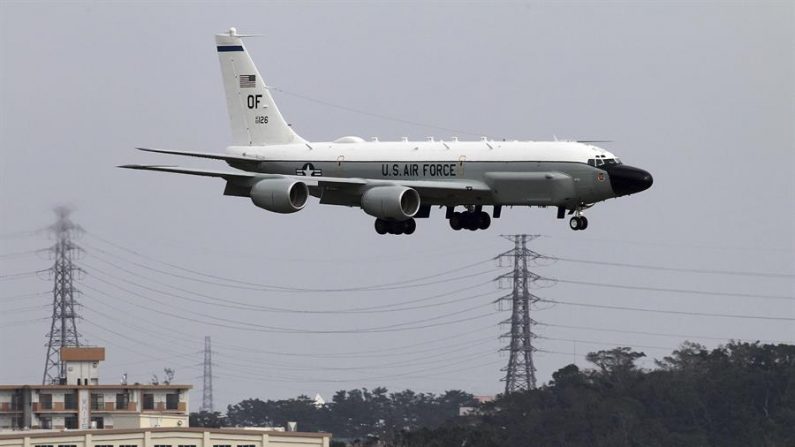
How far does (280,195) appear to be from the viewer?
91000 millimetres

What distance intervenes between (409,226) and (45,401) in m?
67.9

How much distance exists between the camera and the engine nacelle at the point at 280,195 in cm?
9100

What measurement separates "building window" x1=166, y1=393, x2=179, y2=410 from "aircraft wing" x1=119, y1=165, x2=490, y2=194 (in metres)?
62.6

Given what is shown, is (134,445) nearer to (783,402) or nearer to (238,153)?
(238,153)

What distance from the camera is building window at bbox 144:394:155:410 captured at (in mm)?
155625

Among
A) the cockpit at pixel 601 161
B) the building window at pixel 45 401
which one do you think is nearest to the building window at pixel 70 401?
the building window at pixel 45 401

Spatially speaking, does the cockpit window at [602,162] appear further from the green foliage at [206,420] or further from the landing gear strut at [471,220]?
the green foliage at [206,420]

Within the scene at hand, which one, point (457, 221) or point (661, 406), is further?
point (661, 406)

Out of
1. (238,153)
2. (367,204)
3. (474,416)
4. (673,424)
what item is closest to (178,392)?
(474,416)

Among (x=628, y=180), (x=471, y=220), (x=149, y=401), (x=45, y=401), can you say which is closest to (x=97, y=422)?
(x=45, y=401)

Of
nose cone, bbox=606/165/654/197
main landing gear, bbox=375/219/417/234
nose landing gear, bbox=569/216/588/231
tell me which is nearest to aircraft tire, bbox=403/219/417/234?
main landing gear, bbox=375/219/417/234

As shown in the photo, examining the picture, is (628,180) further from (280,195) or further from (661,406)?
(661,406)

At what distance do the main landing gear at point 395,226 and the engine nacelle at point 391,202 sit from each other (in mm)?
2731

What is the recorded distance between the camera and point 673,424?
533 ft
